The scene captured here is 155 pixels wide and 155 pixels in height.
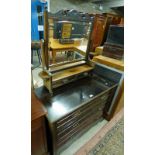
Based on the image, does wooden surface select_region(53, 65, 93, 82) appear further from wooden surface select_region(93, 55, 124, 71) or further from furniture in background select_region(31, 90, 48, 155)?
furniture in background select_region(31, 90, 48, 155)

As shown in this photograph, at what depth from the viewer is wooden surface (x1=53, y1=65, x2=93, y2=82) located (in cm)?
122

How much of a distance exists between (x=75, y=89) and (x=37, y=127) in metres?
0.59

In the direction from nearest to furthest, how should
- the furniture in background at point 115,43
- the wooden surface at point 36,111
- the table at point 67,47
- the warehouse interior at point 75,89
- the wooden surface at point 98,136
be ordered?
the wooden surface at point 36,111, the warehouse interior at point 75,89, the table at point 67,47, the wooden surface at point 98,136, the furniture in background at point 115,43

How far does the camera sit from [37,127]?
0.82 metres

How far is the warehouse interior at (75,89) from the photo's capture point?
0.97m

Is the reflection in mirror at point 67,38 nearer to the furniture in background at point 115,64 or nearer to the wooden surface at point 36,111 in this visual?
the furniture in background at point 115,64

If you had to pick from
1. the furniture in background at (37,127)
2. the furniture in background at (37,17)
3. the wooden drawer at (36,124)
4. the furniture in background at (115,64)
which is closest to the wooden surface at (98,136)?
the furniture in background at (115,64)

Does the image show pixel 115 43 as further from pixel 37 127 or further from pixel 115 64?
pixel 37 127

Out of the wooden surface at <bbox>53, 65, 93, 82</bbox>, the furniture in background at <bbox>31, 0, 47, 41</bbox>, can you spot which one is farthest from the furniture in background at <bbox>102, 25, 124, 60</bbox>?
the furniture in background at <bbox>31, 0, 47, 41</bbox>

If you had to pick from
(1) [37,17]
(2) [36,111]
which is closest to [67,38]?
(2) [36,111]
